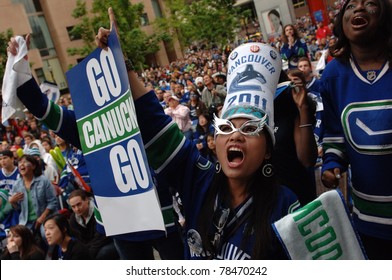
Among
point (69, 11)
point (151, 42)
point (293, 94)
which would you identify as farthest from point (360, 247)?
point (69, 11)

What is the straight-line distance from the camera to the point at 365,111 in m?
1.71

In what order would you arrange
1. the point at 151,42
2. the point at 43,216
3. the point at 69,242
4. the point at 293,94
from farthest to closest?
the point at 151,42 < the point at 43,216 < the point at 69,242 < the point at 293,94

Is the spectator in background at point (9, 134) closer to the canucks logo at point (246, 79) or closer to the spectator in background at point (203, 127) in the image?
the spectator in background at point (203, 127)

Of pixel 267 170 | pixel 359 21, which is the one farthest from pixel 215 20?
pixel 267 170

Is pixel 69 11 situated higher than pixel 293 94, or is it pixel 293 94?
pixel 69 11

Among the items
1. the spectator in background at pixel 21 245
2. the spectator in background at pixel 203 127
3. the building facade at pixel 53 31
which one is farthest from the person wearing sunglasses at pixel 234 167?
the building facade at pixel 53 31

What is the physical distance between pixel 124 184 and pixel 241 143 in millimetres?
559

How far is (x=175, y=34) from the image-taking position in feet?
111

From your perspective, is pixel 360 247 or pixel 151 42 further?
pixel 151 42

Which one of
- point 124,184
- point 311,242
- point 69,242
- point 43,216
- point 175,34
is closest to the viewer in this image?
point 311,242

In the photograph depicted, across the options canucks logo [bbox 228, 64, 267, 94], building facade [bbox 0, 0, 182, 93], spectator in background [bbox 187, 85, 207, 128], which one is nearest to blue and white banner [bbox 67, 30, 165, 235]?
canucks logo [bbox 228, 64, 267, 94]

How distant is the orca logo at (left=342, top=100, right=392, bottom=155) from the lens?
5.42 feet
